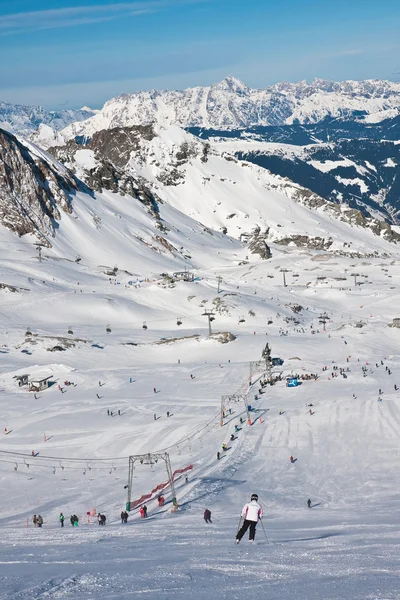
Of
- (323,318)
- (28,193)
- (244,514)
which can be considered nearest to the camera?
(244,514)

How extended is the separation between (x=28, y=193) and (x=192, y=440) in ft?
420

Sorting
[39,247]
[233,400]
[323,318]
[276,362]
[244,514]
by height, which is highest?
[39,247]

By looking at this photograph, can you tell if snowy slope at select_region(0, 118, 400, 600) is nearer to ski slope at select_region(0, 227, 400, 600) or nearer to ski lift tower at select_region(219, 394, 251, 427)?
ski slope at select_region(0, 227, 400, 600)

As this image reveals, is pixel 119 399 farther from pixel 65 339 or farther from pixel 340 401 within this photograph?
pixel 65 339

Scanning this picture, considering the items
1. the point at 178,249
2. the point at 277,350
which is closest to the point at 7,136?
the point at 178,249

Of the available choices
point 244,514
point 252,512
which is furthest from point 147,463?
point 252,512

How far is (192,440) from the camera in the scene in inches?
1850

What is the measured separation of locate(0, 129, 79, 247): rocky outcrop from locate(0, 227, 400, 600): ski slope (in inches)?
908

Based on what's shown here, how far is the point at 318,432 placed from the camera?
157ft

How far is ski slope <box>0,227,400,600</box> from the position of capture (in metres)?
15.2

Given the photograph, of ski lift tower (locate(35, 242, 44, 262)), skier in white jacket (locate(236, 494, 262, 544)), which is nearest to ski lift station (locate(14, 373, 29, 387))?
skier in white jacket (locate(236, 494, 262, 544))

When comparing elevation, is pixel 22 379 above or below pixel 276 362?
below

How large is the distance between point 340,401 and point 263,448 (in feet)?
44.5

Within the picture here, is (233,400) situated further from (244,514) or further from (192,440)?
(244,514)
